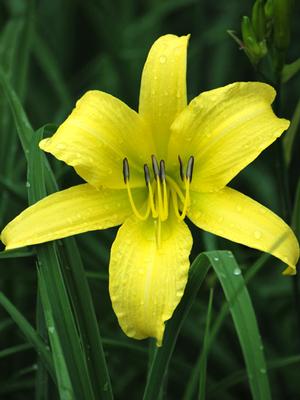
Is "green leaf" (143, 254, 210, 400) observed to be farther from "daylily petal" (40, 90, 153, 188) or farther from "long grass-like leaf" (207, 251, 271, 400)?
"daylily petal" (40, 90, 153, 188)

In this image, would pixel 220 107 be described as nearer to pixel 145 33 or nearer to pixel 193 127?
pixel 193 127

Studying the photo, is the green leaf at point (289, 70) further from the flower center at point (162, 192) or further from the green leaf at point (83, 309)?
the green leaf at point (83, 309)

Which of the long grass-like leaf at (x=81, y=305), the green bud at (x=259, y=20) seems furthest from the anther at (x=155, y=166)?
the green bud at (x=259, y=20)

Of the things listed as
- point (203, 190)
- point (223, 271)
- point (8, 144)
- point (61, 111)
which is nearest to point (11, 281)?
point (8, 144)

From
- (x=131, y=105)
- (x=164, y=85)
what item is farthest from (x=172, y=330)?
(x=131, y=105)

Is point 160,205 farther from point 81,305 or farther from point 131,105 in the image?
point 131,105
